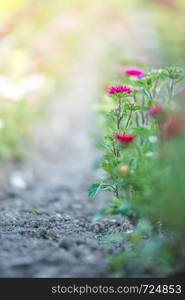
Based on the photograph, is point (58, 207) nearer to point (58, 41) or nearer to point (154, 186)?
point (154, 186)

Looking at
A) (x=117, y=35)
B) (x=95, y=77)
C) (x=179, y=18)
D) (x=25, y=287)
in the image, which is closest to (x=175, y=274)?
(x=25, y=287)

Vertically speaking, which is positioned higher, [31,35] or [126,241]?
[31,35]

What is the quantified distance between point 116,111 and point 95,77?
245 inches

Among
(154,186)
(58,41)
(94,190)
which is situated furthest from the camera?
(58,41)

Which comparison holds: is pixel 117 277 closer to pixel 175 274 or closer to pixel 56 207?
pixel 175 274

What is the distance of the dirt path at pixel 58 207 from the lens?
2066mm

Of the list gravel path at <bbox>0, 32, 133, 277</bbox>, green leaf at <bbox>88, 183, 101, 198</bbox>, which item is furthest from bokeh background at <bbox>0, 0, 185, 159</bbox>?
green leaf at <bbox>88, 183, 101, 198</bbox>

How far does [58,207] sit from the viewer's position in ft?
11.6

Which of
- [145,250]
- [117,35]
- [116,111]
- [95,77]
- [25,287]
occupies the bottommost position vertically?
[25,287]

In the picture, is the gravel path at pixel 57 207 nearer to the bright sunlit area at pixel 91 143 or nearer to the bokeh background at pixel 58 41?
the bright sunlit area at pixel 91 143

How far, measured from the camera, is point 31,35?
7.37 meters

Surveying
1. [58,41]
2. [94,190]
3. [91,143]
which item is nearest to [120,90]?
[94,190]

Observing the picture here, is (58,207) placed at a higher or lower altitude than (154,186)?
lower

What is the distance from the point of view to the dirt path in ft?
6.78
